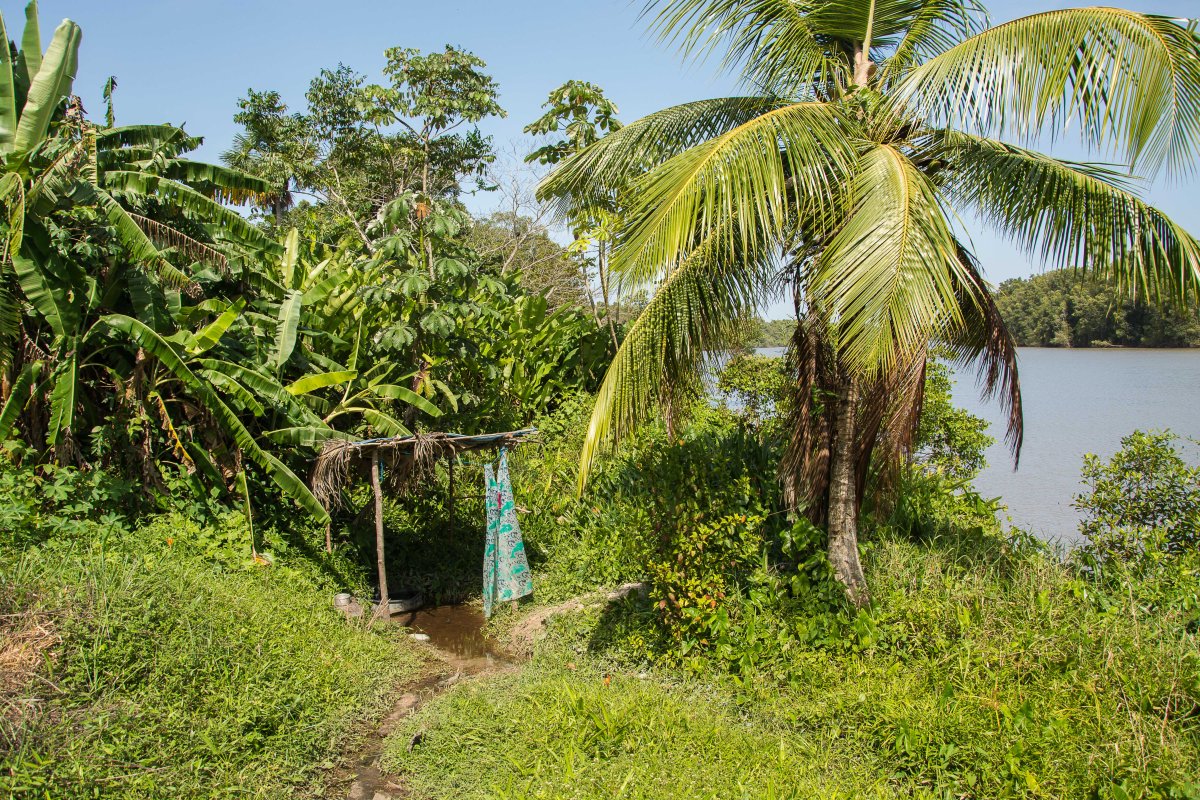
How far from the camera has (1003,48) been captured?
4.23 m

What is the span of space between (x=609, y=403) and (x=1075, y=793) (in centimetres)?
281

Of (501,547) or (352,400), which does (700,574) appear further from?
(352,400)

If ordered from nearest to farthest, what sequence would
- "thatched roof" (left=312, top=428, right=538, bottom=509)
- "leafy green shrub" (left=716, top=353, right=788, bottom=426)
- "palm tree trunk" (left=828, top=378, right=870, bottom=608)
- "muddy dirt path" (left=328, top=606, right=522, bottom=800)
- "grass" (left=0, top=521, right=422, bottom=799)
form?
"grass" (left=0, top=521, right=422, bottom=799) < "muddy dirt path" (left=328, top=606, right=522, bottom=800) < "palm tree trunk" (left=828, top=378, right=870, bottom=608) < "thatched roof" (left=312, top=428, right=538, bottom=509) < "leafy green shrub" (left=716, top=353, right=788, bottom=426)

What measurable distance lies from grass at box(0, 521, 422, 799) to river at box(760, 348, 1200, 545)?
481 cm

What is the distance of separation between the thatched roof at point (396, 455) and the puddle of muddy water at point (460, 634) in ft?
3.81

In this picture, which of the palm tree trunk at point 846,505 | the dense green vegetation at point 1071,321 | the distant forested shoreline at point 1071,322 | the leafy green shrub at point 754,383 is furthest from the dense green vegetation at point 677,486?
the dense green vegetation at point 1071,321

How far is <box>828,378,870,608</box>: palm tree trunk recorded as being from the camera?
4.91 m

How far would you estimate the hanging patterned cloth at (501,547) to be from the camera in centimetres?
683

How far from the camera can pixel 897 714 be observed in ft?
13.3

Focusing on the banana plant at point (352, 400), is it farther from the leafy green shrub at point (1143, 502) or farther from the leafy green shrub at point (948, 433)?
the leafy green shrub at point (1143, 502)

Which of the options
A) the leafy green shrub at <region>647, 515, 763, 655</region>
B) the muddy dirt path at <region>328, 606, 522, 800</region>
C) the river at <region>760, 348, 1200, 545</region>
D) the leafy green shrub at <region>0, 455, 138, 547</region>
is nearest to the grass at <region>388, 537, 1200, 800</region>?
the muddy dirt path at <region>328, 606, 522, 800</region>

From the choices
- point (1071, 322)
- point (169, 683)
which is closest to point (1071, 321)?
point (1071, 322)

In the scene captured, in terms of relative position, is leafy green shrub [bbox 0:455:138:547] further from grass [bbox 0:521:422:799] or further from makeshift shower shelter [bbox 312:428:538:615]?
makeshift shower shelter [bbox 312:428:538:615]

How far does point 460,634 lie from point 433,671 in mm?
903
